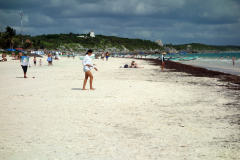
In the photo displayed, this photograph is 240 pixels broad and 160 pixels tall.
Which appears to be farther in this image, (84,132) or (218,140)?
(84,132)

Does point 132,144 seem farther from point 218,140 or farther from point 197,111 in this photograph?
point 197,111

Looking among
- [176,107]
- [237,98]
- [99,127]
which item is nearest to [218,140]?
[99,127]

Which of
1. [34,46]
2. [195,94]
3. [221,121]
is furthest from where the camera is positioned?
[34,46]

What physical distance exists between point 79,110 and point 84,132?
7.53 ft

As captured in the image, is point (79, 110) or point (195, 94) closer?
point (79, 110)

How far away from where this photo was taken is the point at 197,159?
4359 millimetres

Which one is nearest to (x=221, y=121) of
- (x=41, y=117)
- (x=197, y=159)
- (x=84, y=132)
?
(x=197, y=159)

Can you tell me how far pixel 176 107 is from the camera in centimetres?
852

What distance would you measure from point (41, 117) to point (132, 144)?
3141mm

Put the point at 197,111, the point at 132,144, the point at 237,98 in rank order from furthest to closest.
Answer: the point at 237,98 < the point at 197,111 < the point at 132,144

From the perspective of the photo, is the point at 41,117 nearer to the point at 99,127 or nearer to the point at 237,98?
the point at 99,127

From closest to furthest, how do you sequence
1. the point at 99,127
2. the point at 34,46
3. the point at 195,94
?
the point at 99,127 → the point at 195,94 → the point at 34,46

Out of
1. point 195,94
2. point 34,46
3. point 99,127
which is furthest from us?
point 34,46

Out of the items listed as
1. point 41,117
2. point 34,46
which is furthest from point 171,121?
point 34,46
